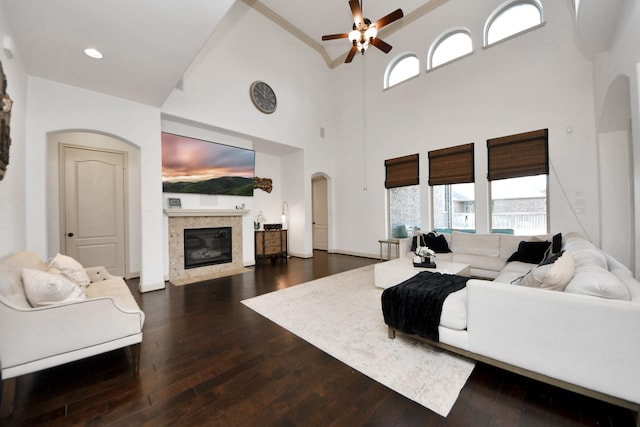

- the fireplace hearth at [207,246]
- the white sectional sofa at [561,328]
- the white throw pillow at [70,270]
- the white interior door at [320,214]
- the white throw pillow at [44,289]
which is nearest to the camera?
the white sectional sofa at [561,328]

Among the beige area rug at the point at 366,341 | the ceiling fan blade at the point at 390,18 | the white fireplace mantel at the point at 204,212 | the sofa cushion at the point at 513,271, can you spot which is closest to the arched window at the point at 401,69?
the ceiling fan blade at the point at 390,18

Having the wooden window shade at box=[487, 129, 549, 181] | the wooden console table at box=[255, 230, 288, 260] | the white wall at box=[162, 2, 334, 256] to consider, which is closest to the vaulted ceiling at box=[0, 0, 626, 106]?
the white wall at box=[162, 2, 334, 256]

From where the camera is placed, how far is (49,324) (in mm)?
1678

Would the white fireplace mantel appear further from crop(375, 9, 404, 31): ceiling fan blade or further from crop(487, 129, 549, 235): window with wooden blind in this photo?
crop(487, 129, 549, 235): window with wooden blind

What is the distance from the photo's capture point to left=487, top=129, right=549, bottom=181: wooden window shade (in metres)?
4.55

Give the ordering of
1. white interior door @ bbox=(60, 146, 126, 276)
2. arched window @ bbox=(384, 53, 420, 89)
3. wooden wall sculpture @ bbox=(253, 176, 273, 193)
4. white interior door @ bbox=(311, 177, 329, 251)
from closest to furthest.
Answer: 1. white interior door @ bbox=(60, 146, 126, 276)
2. arched window @ bbox=(384, 53, 420, 89)
3. wooden wall sculpture @ bbox=(253, 176, 273, 193)
4. white interior door @ bbox=(311, 177, 329, 251)

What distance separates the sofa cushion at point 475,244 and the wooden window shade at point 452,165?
4.04 ft

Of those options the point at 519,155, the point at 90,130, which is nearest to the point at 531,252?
the point at 519,155

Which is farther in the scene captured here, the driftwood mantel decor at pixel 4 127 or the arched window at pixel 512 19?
the arched window at pixel 512 19

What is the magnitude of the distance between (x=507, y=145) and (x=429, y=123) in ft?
5.57

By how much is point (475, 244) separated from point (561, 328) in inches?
141

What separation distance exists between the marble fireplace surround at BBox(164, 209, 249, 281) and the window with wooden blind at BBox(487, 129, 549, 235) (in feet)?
17.5

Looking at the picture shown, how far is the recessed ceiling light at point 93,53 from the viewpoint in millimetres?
2721

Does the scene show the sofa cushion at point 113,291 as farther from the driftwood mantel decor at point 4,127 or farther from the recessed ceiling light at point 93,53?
the recessed ceiling light at point 93,53
